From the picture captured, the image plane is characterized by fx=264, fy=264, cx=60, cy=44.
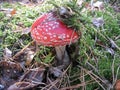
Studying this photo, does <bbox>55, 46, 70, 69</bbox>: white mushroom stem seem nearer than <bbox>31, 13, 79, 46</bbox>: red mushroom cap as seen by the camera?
No

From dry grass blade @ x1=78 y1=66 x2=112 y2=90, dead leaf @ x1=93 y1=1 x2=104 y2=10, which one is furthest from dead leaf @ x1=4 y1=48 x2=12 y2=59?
dead leaf @ x1=93 y1=1 x2=104 y2=10

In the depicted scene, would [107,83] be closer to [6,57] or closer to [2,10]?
[6,57]

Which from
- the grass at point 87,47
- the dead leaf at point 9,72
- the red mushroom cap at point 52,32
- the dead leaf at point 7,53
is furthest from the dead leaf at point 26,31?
the red mushroom cap at point 52,32

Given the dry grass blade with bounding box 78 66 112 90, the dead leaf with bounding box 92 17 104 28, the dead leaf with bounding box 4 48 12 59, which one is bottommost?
the dry grass blade with bounding box 78 66 112 90

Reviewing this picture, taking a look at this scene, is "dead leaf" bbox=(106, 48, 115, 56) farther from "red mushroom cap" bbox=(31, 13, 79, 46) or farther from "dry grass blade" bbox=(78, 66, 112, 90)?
"red mushroom cap" bbox=(31, 13, 79, 46)

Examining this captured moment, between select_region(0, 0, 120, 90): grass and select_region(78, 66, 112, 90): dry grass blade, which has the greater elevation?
select_region(0, 0, 120, 90): grass

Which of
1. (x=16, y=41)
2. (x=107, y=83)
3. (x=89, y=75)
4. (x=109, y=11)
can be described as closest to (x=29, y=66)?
(x=16, y=41)
